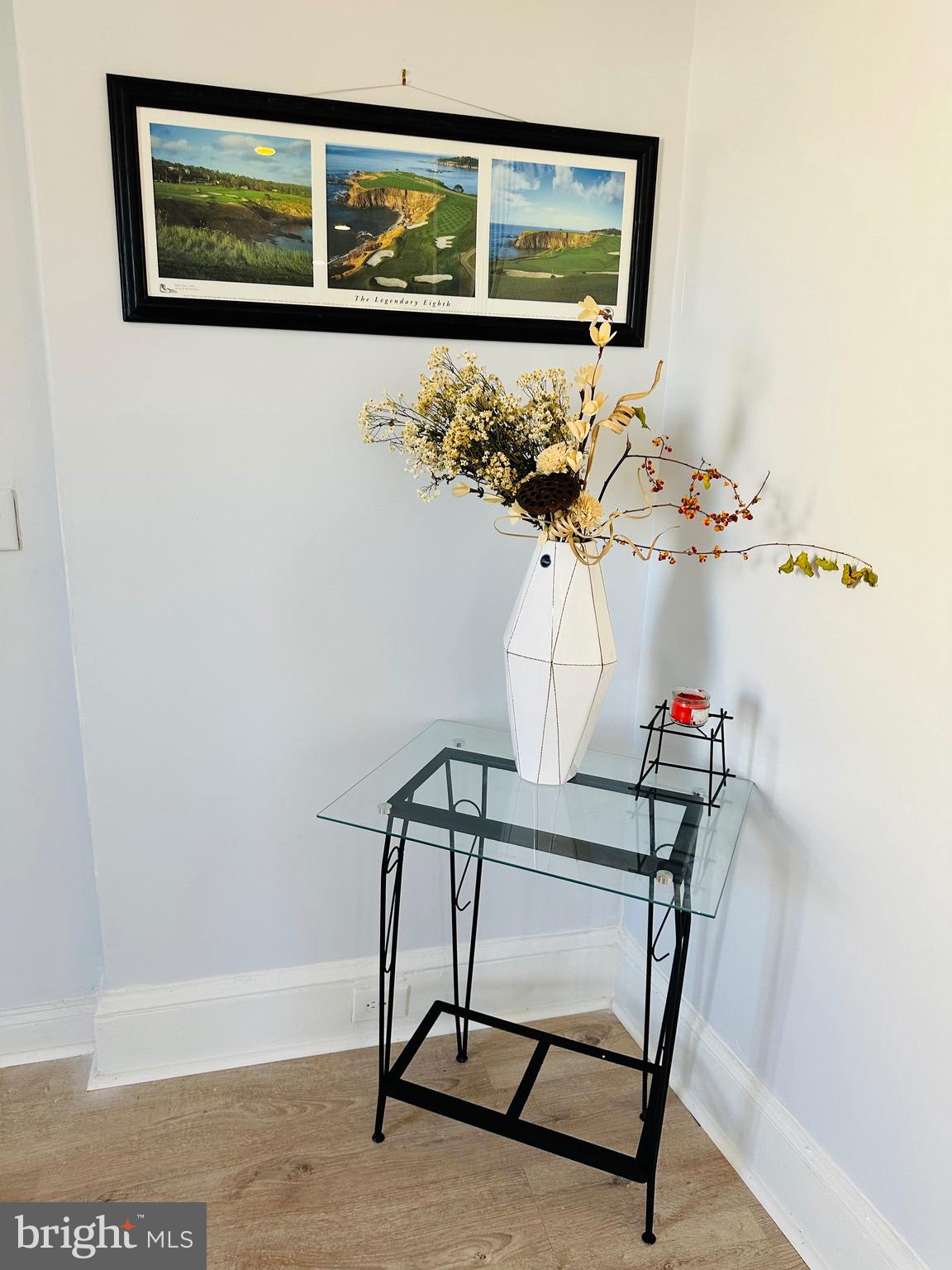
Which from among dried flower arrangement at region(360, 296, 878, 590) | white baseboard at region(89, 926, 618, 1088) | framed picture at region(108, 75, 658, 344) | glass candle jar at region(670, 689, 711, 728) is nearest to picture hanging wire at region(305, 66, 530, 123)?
framed picture at region(108, 75, 658, 344)

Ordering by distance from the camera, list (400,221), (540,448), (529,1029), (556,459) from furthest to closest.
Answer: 1. (529,1029)
2. (400,221)
3. (540,448)
4. (556,459)

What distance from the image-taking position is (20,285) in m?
1.54

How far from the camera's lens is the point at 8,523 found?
1.62 m

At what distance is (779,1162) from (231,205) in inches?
77.5

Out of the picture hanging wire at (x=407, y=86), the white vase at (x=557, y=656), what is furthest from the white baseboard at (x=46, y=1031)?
the picture hanging wire at (x=407, y=86)

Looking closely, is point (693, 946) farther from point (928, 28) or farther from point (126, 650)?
point (928, 28)

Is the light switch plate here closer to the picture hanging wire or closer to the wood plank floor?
the picture hanging wire

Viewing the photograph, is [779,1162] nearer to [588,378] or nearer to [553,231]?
[588,378]

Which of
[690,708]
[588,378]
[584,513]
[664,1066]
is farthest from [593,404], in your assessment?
[664,1066]

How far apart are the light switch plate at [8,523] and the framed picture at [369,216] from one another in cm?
42

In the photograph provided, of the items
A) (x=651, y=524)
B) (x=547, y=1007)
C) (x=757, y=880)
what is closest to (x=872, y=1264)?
(x=757, y=880)

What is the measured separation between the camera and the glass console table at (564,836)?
1349 mm

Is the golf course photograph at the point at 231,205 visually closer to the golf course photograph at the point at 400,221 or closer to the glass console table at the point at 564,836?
the golf course photograph at the point at 400,221

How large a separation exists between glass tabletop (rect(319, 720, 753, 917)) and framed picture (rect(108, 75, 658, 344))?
86 cm
